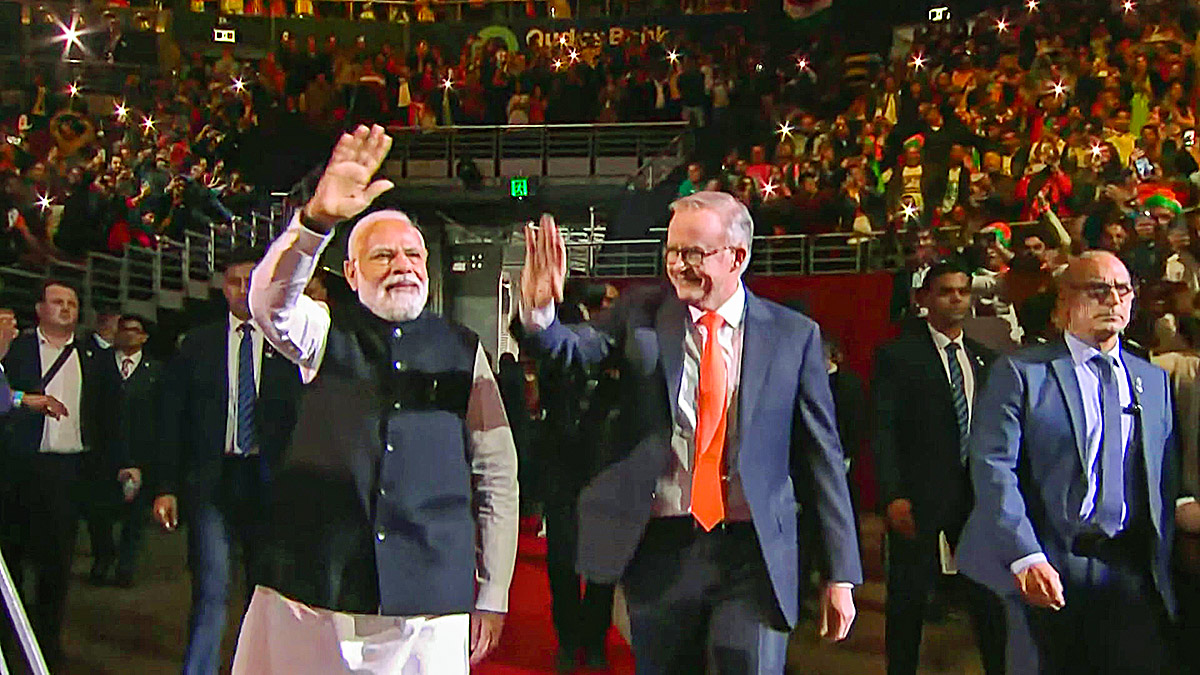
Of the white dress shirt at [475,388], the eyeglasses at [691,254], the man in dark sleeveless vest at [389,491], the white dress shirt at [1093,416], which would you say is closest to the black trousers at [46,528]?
the man in dark sleeveless vest at [389,491]

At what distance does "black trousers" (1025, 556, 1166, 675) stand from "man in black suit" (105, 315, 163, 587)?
2.26m

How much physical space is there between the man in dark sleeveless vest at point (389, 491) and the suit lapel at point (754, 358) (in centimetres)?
52

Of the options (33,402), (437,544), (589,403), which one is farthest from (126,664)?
(589,403)

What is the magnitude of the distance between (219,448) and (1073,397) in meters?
2.08

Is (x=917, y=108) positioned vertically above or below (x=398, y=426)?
above

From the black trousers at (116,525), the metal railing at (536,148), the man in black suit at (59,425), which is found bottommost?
the black trousers at (116,525)

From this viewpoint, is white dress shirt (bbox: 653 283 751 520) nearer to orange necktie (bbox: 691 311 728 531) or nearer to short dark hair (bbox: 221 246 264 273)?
orange necktie (bbox: 691 311 728 531)

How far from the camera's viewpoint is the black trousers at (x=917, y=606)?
286 centimetres

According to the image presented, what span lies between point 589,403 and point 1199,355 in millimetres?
1506

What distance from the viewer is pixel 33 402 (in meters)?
3.11

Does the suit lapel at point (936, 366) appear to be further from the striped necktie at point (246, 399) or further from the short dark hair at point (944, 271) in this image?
the striped necktie at point (246, 399)

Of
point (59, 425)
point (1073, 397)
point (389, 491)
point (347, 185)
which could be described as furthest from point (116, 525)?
point (1073, 397)

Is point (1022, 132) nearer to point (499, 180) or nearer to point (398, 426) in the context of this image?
point (499, 180)

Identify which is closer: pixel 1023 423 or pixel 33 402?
pixel 1023 423
